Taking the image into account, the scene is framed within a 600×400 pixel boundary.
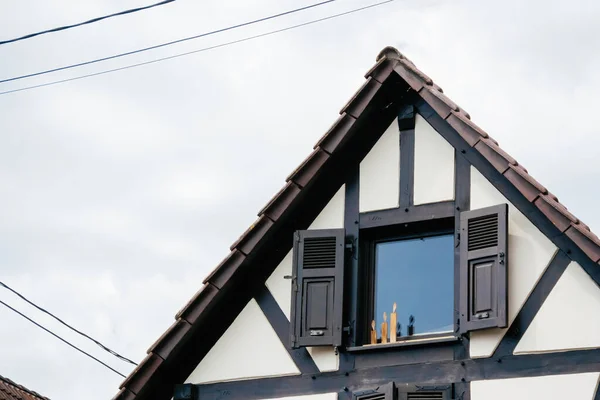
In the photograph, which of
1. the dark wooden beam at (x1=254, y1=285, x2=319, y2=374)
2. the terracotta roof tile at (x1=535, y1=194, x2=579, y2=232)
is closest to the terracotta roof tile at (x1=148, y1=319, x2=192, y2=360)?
the dark wooden beam at (x1=254, y1=285, x2=319, y2=374)

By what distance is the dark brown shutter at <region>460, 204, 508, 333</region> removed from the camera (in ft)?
43.3

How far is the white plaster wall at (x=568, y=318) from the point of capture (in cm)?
1270

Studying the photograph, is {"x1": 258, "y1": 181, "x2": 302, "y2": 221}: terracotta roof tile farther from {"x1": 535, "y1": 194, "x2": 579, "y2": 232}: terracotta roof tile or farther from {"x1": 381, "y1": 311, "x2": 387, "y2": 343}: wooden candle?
{"x1": 535, "y1": 194, "x2": 579, "y2": 232}: terracotta roof tile

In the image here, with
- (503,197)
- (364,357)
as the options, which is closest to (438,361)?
(364,357)

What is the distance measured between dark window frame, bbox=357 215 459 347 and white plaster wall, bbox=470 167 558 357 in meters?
0.69

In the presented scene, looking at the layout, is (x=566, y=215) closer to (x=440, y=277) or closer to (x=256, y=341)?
(x=440, y=277)

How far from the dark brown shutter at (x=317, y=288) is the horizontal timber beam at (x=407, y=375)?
0.38 metres

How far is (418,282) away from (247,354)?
190cm

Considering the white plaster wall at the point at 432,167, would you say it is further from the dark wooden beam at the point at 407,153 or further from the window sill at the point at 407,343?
the window sill at the point at 407,343

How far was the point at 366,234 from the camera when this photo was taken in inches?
571

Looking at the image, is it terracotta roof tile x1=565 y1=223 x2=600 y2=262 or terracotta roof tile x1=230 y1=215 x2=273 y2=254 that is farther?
terracotta roof tile x1=230 y1=215 x2=273 y2=254

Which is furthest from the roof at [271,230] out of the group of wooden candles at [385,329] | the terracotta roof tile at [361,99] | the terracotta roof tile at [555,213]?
the terracotta roof tile at [555,213]

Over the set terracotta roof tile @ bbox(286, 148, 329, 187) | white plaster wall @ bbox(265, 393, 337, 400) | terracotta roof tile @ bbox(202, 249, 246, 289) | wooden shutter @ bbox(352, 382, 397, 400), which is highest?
terracotta roof tile @ bbox(286, 148, 329, 187)

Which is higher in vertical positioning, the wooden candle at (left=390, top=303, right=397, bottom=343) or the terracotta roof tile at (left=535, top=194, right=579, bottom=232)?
the terracotta roof tile at (left=535, top=194, right=579, bottom=232)
